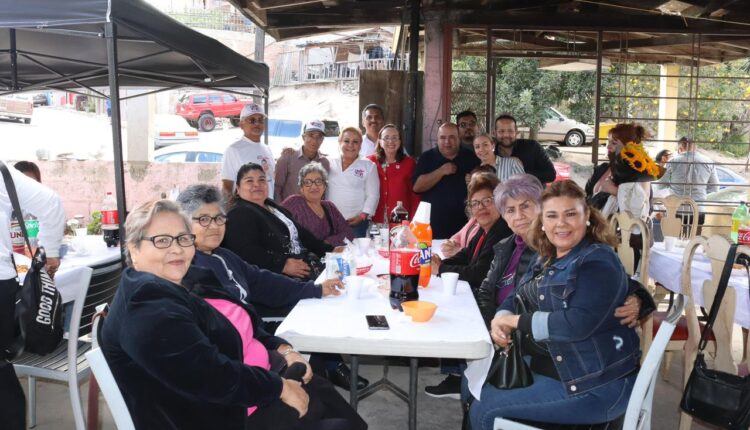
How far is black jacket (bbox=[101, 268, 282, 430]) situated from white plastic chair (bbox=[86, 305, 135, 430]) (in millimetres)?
40

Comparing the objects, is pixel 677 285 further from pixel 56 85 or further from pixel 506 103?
pixel 506 103

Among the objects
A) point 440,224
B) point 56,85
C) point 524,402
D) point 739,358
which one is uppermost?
point 56,85

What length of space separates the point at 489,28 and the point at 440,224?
3111 millimetres

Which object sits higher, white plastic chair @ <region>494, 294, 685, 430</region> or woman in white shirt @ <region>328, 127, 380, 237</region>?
woman in white shirt @ <region>328, 127, 380, 237</region>

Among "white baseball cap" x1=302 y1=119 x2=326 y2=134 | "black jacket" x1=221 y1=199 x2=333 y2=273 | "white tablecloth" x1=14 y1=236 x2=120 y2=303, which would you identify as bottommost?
"white tablecloth" x1=14 y1=236 x2=120 y2=303

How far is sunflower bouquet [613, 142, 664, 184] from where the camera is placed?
471 cm

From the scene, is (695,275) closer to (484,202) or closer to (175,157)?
(484,202)

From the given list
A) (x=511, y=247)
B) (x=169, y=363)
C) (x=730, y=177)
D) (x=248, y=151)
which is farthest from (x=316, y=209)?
(x=730, y=177)

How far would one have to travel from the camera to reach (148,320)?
1655mm

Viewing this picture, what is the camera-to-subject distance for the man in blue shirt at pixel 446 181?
4.80 m

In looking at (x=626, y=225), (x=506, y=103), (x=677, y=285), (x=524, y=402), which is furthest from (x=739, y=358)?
(x=506, y=103)

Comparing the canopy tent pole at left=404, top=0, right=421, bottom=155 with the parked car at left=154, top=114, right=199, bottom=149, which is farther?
the parked car at left=154, top=114, right=199, bottom=149

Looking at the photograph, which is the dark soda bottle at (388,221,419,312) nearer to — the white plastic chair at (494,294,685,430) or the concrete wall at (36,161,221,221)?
the white plastic chair at (494,294,685,430)

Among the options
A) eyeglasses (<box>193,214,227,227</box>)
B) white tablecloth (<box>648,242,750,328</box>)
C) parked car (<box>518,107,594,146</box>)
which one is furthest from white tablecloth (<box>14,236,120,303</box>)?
parked car (<box>518,107,594,146</box>)
